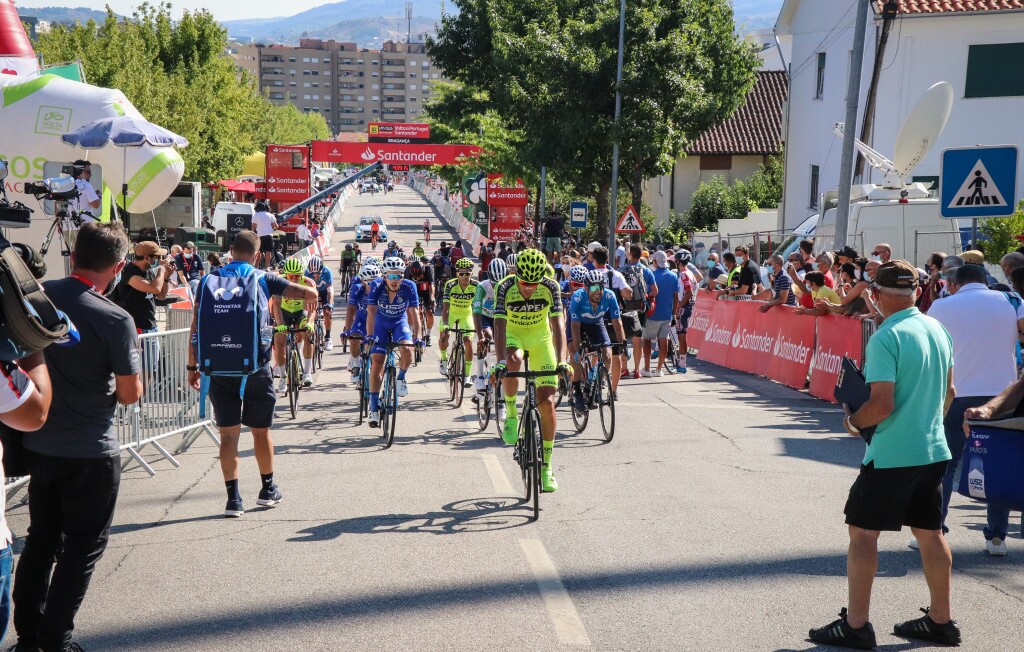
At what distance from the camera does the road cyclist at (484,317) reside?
1298cm

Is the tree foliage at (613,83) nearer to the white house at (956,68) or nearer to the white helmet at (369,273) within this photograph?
the white house at (956,68)

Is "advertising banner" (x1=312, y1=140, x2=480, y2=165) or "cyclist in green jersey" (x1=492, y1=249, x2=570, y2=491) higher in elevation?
"advertising banner" (x1=312, y1=140, x2=480, y2=165)

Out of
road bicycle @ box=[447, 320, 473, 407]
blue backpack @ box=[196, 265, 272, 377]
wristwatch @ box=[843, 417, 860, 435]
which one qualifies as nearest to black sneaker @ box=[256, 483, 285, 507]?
blue backpack @ box=[196, 265, 272, 377]

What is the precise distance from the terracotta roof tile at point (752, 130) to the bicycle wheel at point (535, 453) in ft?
132

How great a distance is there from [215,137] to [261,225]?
18368 millimetres

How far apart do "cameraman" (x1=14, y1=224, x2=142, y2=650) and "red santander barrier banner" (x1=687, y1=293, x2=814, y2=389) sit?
11.6 m

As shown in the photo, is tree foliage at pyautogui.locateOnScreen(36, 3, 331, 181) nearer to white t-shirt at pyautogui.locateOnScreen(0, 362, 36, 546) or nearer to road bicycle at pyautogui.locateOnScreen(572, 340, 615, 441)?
road bicycle at pyautogui.locateOnScreen(572, 340, 615, 441)

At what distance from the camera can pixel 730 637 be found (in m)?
5.15

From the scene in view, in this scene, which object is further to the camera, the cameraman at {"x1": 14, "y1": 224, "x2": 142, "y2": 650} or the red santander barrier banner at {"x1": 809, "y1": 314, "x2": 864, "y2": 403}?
the red santander barrier banner at {"x1": 809, "y1": 314, "x2": 864, "y2": 403}

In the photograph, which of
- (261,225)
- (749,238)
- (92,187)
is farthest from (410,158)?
(92,187)

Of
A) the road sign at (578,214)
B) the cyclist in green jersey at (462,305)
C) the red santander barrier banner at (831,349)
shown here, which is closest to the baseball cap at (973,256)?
the red santander barrier banner at (831,349)

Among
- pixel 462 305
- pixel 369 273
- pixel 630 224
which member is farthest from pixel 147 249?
pixel 630 224

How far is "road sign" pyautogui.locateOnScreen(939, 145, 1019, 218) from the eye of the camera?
419 inches

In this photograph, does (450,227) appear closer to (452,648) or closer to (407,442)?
(407,442)
